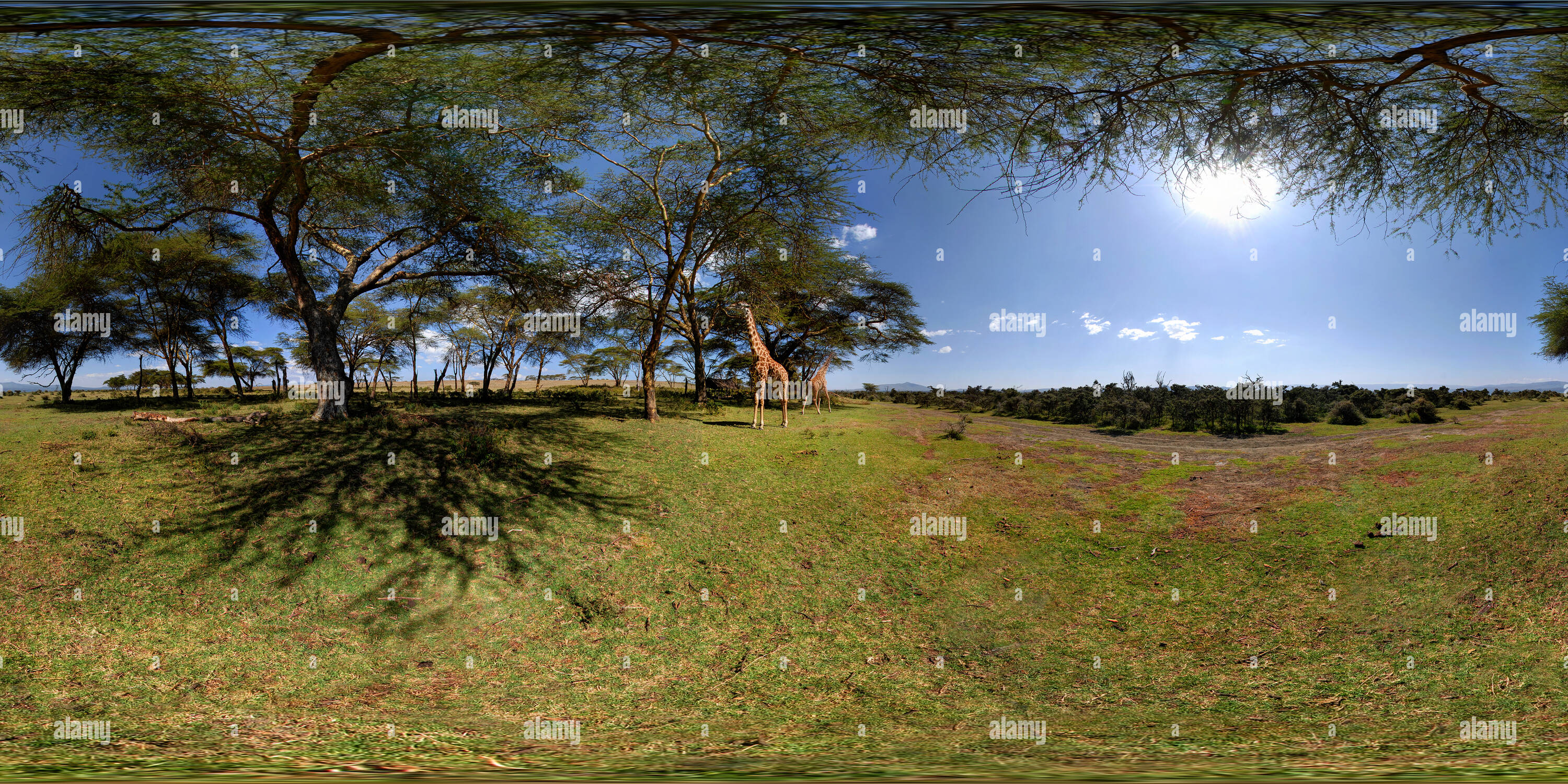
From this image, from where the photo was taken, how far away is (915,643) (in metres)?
3.69

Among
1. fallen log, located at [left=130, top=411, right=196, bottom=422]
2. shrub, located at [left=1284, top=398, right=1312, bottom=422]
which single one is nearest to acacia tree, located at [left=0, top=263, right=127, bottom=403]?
fallen log, located at [left=130, top=411, right=196, bottom=422]

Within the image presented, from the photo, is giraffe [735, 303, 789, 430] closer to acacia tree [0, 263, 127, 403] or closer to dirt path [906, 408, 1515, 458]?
dirt path [906, 408, 1515, 458]

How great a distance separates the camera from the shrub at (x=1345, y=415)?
5.70m

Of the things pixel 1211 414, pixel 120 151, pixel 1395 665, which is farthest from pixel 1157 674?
pixel 120 151

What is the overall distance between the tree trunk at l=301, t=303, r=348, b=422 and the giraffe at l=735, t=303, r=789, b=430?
20.5 ft

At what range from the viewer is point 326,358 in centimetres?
779

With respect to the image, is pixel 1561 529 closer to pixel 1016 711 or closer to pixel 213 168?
pixel 1016 711

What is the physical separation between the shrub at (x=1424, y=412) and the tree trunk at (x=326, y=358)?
13492 mm

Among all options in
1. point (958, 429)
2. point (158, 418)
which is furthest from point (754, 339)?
point (158, 418)

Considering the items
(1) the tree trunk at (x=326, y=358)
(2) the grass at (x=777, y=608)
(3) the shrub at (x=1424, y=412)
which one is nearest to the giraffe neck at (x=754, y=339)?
(2) the grass at (x=777, y=608)

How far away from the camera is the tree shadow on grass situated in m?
4.37

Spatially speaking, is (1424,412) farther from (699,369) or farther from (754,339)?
(699,369)

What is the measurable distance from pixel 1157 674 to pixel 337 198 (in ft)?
36.5

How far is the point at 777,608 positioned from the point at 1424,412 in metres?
7.32
